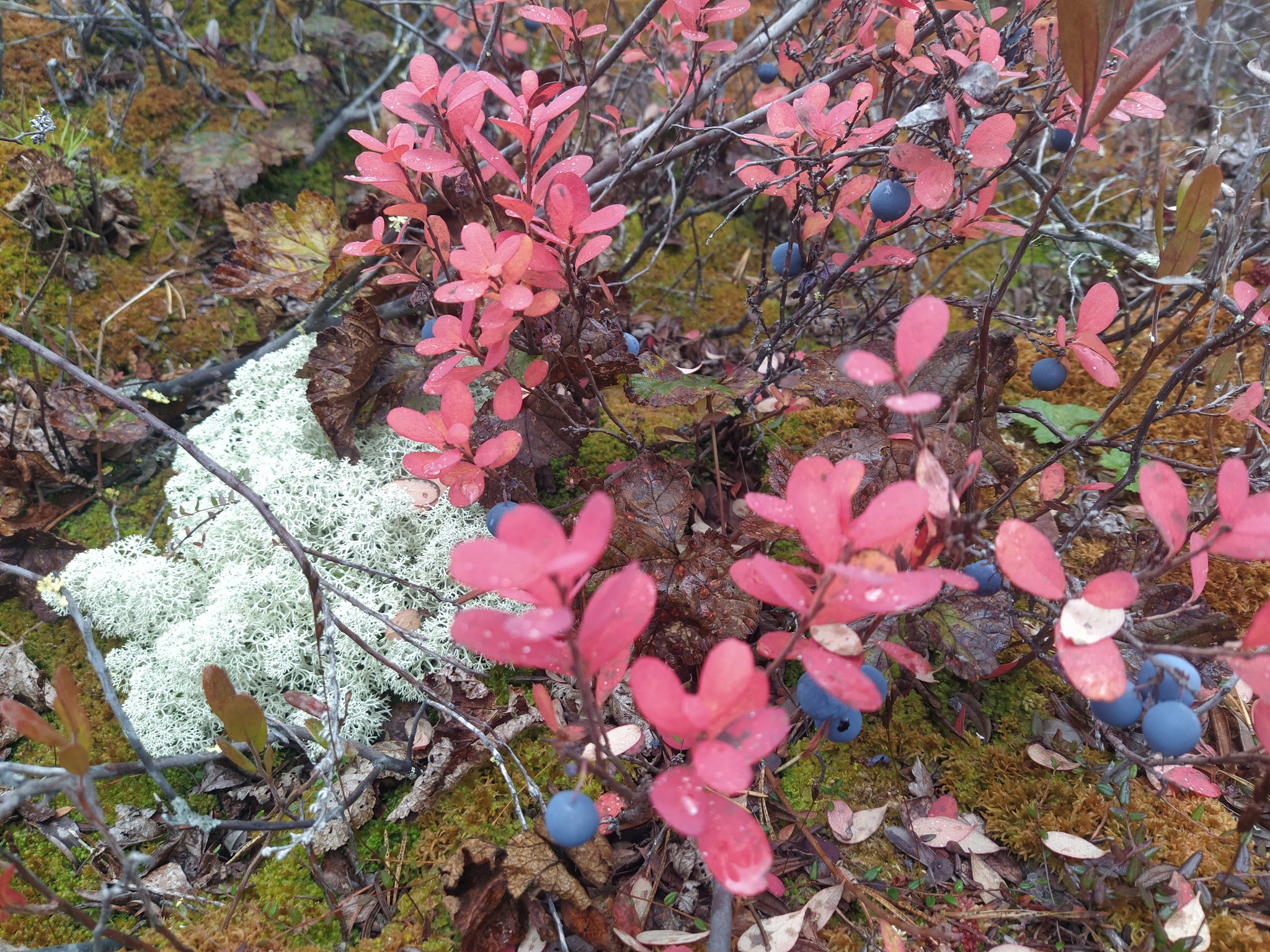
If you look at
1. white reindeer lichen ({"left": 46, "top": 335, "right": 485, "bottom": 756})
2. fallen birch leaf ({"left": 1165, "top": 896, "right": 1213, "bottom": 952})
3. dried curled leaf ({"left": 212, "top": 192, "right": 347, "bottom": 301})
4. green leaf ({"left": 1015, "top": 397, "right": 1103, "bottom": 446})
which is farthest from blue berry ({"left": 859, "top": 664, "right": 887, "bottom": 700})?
dried curled leaf ({"left": 212, "top": 192, "right": 347, "bottom": 301})

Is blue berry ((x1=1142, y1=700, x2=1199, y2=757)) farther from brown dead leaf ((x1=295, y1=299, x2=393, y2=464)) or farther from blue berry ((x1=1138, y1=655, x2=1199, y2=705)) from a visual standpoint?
brown dead leaf ((x1=295, y1=299, x2=393, y2=464))

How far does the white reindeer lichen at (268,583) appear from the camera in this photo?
1692mm

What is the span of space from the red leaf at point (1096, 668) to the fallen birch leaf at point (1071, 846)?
61 centimetres

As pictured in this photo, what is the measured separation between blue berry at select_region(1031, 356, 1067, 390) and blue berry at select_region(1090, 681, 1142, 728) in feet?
2.83

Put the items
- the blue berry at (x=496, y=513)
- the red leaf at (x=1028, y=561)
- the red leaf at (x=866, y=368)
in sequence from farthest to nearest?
the blue berry at (x=496, y=513) < the red leaf at (x=1028, y=561) < the red leaf at (x=866, y=368)

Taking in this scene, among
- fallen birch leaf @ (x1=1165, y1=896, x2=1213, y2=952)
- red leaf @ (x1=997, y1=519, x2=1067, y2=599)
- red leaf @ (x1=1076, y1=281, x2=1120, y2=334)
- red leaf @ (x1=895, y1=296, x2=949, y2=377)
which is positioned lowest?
fallen birch leaf @ (x1=1165, y1=896, x2=1213, y2=952)

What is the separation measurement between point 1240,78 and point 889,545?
4509 mm

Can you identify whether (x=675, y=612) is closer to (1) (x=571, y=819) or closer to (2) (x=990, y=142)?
(1) (x=571, y=819)

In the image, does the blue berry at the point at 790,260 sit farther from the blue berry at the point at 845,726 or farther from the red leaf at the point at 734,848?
the red leaf at the point at 734,848

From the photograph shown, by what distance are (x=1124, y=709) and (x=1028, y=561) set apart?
1.26 feet

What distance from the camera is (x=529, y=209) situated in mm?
1428

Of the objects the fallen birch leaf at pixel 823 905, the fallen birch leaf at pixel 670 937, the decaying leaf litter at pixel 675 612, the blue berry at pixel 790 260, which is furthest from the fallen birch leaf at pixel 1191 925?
the blue berry at pixel 790 260

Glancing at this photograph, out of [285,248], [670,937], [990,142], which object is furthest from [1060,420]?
[285,248]

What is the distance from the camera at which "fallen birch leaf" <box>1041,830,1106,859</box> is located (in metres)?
1.37
